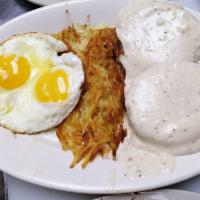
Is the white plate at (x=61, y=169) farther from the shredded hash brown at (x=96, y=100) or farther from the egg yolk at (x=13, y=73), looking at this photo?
the egg yolk at (x=13, y=73)

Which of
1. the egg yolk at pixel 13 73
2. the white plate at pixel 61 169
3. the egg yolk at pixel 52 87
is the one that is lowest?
the white plate at pixel 61 169

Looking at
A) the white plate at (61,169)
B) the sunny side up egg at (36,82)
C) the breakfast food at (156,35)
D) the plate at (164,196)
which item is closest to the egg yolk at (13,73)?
the sunny side up egg at (36,82)

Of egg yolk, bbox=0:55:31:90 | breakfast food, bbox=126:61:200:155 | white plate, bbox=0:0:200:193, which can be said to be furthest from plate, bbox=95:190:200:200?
egg yolk, bbox=0:55:31:90

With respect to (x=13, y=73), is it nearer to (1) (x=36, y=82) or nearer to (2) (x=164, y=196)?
(1) (x=36, y=82)

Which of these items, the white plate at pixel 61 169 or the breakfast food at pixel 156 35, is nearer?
the white plate at pixel 61 169

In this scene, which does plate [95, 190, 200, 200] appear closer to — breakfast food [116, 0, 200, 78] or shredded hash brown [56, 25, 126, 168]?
shredded hash brown [56, 25, 126, 168]

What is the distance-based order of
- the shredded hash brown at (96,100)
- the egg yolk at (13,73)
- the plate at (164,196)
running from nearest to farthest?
the plate at (164,196)
the shredded hash brown at (96,100)
the egg yolk at (13,73)

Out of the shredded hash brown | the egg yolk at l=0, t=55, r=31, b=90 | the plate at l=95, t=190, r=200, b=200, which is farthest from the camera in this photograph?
the egg yolk at l=0, t=55, r=31, b=90
